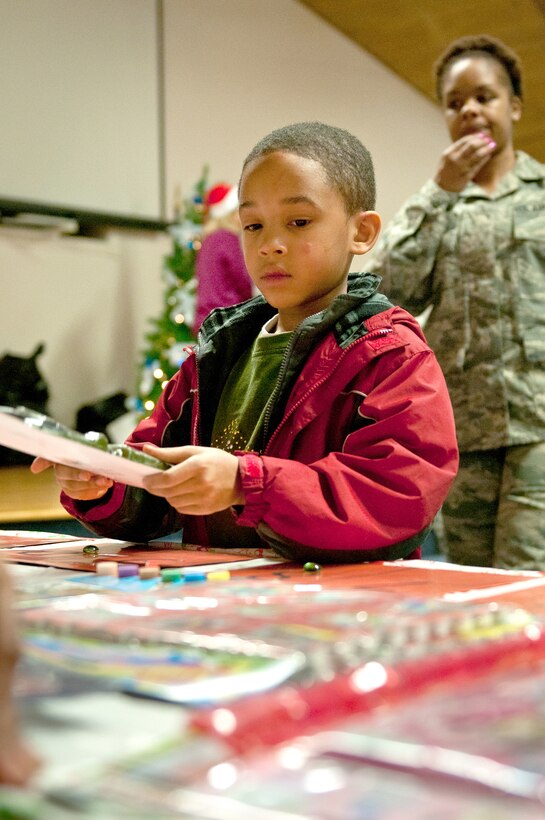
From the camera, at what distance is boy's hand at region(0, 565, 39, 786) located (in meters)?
0.40

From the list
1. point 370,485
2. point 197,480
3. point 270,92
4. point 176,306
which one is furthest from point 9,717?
point 270,92

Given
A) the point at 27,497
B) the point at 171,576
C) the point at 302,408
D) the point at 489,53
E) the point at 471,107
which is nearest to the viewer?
the point at 171,576

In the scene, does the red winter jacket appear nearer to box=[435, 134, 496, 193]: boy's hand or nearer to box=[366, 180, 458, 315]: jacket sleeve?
box=[366, 180, 458, 315]: jacket sleeve

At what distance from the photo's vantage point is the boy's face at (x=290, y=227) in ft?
4.60

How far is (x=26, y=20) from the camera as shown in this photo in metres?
4.88

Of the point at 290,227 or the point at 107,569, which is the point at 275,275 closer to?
the point at 290,227

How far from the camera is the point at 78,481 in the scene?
130cm

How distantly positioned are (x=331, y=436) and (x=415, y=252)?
3.79 feet

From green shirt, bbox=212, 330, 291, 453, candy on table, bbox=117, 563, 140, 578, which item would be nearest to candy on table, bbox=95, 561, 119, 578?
candy on table, bbox=117, 563, 140, 578

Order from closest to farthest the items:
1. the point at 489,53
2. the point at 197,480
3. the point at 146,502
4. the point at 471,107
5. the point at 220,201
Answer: the point at 197,480, the point at 146,502, the point at 471,107, the point at 489,53, the point at 220,201

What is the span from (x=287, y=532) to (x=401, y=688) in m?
0.59

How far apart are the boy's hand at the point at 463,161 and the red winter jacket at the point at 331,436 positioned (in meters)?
0.98

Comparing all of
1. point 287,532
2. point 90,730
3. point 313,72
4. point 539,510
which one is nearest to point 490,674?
point 90,730

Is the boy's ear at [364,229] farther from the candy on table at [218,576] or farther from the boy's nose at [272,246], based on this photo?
the candy on table at [218,576]
